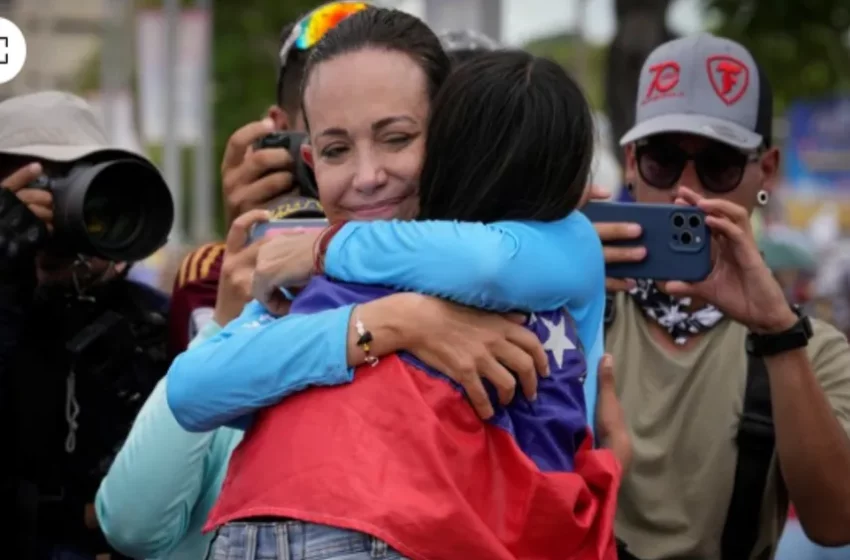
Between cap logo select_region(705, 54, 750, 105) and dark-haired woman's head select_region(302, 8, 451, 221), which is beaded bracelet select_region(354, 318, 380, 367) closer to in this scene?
dark-haired woman's head select_region(302, 8, 451, 221)

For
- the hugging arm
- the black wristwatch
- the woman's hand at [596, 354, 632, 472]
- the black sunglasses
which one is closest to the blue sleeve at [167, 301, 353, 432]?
the hugging arm

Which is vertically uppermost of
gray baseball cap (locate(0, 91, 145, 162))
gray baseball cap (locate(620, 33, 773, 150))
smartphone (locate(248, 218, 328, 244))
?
gray baseball cap (locate(620, 33, 773, 150))

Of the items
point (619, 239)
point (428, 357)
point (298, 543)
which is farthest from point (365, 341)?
point (619, 239)

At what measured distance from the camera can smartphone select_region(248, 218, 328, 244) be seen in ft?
9.60

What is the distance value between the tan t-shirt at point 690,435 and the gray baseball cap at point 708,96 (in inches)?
18.6

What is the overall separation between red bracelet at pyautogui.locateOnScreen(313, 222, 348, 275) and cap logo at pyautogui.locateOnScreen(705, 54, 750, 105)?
56.8 inches

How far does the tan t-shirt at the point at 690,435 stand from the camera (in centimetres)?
329

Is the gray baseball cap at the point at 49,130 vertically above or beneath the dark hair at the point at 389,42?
beneath

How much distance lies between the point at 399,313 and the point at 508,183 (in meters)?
0.26

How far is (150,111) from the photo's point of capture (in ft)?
76.3

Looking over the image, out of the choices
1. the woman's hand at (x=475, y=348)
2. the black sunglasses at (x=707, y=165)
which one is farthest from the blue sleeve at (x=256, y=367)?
the black sunglasses at (x=707, y=165)

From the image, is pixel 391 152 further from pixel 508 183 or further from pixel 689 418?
pixel 689 418

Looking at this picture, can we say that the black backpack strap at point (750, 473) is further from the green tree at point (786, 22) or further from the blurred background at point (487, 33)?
the green tree at point (786, 22)

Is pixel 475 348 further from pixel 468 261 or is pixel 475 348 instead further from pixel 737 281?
pixel 737 281
